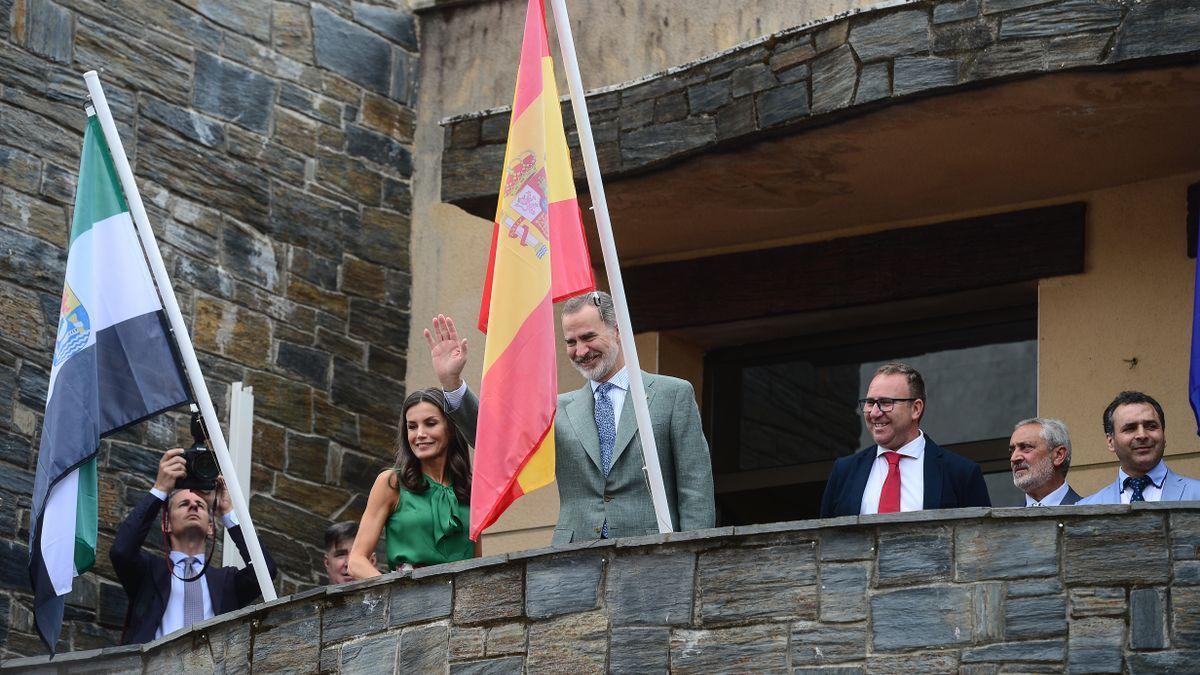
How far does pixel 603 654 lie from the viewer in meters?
7.45

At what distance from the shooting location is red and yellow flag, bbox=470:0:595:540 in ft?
26.3

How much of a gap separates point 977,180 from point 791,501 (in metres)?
1.88

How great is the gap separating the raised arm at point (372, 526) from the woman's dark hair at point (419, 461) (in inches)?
1.5

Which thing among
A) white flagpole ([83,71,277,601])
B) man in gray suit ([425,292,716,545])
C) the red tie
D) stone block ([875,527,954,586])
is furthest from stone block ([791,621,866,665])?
white flagpole ([83,71,277,601])

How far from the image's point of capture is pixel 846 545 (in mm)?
7242

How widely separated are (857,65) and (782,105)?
392 mm

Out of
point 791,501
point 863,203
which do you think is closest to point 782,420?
point 791,501

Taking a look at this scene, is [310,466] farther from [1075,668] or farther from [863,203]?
[1075,668]

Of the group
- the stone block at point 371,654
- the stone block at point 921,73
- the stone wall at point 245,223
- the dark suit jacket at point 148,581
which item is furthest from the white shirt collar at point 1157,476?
the stone wall at point 245,223

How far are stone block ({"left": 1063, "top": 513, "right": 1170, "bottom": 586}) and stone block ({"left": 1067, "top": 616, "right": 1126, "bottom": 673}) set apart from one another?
12cm

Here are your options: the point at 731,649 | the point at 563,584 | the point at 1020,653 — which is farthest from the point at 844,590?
the point at 563,584

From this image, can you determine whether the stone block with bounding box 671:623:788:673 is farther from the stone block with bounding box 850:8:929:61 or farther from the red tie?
the stone block with bounding box 850:8:929:61

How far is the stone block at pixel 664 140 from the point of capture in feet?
32.8

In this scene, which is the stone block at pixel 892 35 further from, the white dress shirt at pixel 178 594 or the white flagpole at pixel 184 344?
the white dress shirt at pixel 178 594
